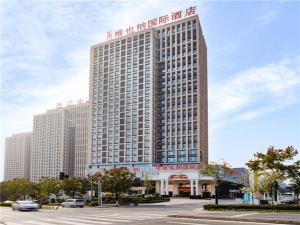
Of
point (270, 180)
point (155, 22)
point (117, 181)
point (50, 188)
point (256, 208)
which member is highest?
point (155, 22)

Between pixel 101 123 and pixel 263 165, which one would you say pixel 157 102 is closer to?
pixel 101 123

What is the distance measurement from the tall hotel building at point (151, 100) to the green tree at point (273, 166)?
260 ft

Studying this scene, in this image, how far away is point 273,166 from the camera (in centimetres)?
3738

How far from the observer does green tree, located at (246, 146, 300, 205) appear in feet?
122

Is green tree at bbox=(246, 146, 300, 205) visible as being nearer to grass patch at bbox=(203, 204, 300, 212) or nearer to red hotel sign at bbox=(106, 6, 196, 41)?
grass patch at bbox=(203, 204, 300, 212)

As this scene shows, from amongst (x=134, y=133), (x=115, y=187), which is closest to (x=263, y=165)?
A: (x=115, y=187)

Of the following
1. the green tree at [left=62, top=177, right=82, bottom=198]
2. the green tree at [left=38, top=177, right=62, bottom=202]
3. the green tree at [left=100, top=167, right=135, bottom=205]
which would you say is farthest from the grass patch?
the green tree at [left=38, top=177, right=62, bottom=202]

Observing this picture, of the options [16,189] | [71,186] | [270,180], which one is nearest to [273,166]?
[270,180]

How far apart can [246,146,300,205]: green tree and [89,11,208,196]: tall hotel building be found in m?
79.2

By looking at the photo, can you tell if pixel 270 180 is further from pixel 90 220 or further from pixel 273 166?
pixel 90 220

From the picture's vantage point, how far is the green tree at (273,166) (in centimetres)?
3728

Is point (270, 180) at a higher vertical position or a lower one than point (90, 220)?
higher

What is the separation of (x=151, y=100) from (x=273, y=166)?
302 feet

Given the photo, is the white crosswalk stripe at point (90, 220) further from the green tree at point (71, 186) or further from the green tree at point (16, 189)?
the green tree at point (16, 189)
